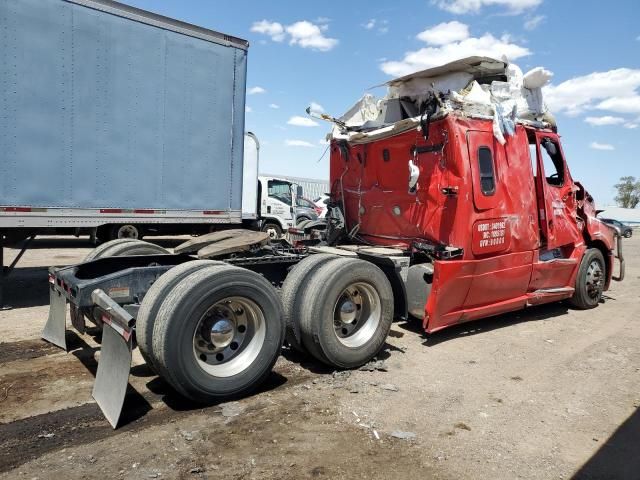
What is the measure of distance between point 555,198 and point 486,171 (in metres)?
1.67

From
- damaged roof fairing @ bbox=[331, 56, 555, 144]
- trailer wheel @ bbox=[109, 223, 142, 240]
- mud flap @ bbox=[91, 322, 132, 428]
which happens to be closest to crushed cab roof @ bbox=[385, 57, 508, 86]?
damaged roof fairing @ bbox=[331, 56, 555, 144]

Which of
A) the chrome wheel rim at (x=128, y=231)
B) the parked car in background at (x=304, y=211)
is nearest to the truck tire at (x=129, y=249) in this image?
the chrome wheel rim at (x=128, y=231)

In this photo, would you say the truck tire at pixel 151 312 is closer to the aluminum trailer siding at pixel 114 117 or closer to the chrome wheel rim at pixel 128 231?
the aluminum trailer siding at pixel 114 117

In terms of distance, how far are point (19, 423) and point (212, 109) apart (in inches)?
233

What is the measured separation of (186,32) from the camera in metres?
7.88

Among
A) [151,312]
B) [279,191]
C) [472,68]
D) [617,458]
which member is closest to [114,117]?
[151,312]

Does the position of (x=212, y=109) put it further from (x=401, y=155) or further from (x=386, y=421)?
(x=386, y=421)

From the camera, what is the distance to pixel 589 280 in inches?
300

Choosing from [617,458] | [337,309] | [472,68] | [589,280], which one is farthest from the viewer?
[589,280]

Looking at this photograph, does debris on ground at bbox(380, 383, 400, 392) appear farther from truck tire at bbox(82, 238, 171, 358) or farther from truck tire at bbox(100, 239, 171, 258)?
truck tire at bbox(82, 238, 171, 358)

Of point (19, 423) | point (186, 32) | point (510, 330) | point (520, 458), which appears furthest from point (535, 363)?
point (186, 32)

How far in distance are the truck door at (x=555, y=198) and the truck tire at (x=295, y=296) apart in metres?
3.43

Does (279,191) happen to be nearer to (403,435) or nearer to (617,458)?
(403,435)

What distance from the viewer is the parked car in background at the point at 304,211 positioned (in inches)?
685
